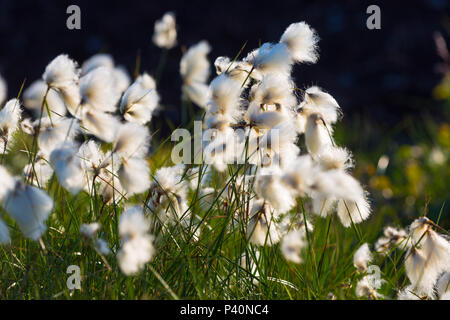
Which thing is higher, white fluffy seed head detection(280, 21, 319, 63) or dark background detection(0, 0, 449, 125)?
dark background detection(0, 0, 449, 125)

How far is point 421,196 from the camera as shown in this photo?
3.77 metres

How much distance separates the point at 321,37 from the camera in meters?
5.85

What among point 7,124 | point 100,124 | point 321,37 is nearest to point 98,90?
point 100,124

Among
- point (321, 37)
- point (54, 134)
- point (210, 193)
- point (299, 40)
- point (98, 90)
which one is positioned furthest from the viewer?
point (321, 37)

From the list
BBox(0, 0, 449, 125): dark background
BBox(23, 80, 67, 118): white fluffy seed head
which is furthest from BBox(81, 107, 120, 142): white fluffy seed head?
BBox(0, 0, 449, 125): dark background

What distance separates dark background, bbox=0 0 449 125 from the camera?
5812 mm

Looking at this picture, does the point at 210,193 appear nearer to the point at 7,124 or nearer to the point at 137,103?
the point at 137,103

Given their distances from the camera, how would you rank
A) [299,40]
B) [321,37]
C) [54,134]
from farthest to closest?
[321,37], [299,40], [54,134]

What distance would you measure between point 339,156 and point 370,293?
50cm

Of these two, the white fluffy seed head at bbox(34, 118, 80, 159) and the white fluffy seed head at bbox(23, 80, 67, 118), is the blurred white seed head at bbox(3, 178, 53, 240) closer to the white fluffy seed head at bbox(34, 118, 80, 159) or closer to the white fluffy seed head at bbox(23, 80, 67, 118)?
the white fluffy seed head at bbox(34, 118, 80, 159)

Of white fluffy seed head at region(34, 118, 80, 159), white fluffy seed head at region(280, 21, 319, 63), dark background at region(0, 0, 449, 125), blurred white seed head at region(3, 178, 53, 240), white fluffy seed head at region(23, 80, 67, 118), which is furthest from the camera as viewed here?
dark background at region(0, 0, 449, 125)

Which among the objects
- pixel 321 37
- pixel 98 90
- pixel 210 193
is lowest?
pixel 210 193
